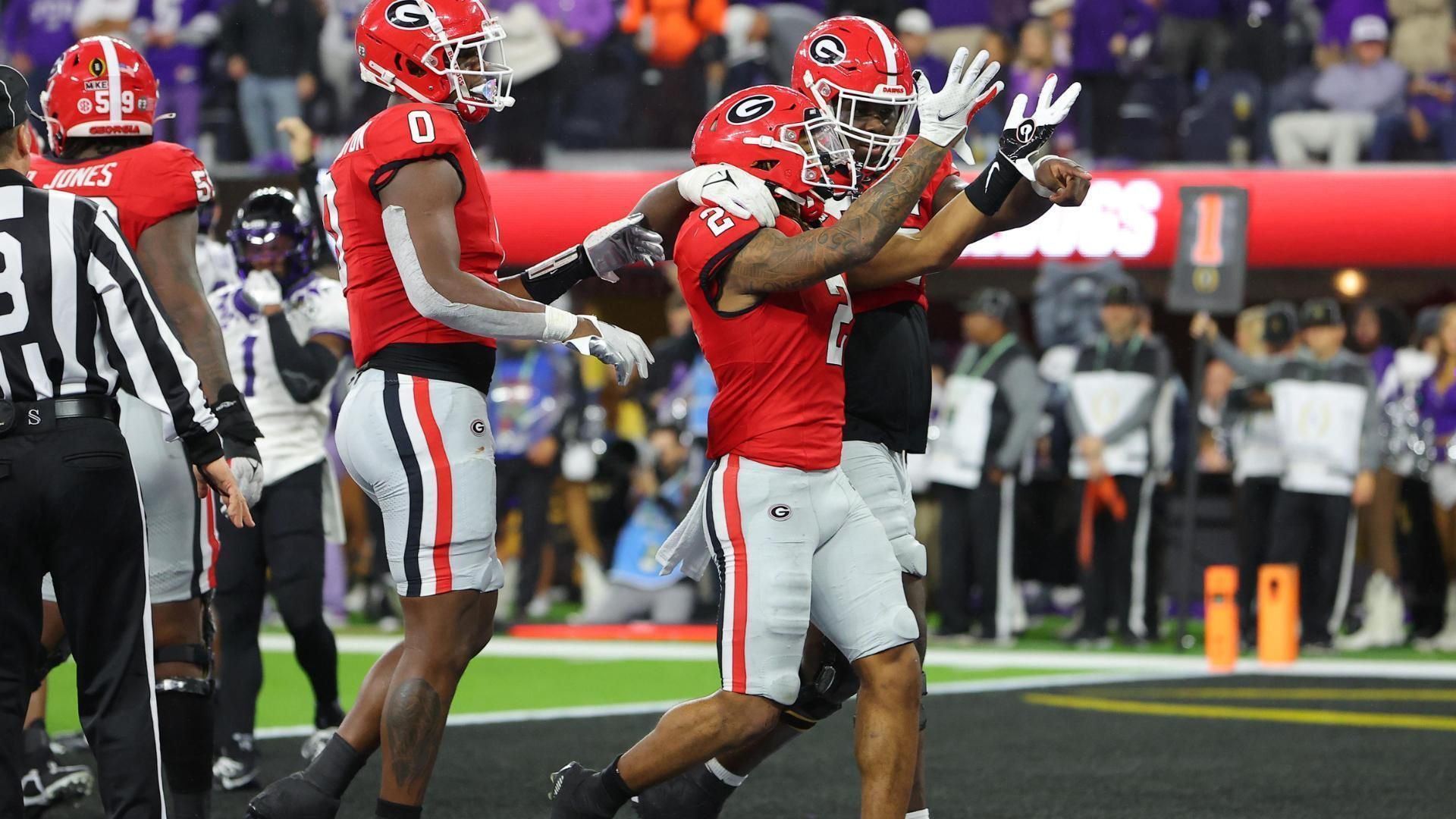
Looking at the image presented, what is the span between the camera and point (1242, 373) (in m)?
12.2

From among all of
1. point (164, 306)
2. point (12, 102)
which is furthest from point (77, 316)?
point (164, 306)

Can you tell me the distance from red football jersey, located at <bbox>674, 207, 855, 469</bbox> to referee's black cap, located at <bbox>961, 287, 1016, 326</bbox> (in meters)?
7.21

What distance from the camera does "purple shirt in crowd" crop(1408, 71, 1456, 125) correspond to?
14789 mm

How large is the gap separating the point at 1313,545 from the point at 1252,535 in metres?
0.39

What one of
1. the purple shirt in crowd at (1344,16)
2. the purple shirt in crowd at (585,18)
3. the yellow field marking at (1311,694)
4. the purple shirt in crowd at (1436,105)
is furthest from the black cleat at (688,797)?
the purple shirt in crowd at (585,18)

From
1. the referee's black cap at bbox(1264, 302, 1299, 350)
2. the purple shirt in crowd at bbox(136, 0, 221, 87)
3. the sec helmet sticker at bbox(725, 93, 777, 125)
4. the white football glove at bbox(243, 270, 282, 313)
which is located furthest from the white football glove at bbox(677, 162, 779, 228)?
the purple shirt in crowd at bbox(136, 0, 221, 87)

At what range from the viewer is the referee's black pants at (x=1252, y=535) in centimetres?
1202

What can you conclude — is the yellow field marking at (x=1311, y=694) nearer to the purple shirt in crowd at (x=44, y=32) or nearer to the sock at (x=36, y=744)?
the sock at (x=36, y=744)

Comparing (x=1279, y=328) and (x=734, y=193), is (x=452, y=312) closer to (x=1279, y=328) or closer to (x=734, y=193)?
(x=734, y=193)

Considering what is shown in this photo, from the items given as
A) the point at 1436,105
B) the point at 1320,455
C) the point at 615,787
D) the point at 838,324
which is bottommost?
the point at 615,787

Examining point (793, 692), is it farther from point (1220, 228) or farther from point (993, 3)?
point (993, 3)

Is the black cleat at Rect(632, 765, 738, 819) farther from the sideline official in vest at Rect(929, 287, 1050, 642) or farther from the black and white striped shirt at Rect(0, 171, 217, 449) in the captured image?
the sideline official in vest at Rect(929, 287, 1050, 642)

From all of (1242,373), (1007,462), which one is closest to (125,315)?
(1007,462)

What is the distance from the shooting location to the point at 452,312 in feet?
16.3
